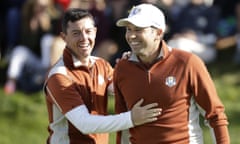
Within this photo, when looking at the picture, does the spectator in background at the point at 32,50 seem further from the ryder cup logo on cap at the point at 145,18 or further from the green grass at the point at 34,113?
the ryder cup logo on cap at the point at 145,18

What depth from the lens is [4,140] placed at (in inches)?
491

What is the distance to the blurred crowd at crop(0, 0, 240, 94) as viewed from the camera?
1356 centimetres

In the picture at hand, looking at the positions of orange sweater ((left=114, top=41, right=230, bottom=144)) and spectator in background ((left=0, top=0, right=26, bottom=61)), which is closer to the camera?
orange sweater ((left=114, top=41, right=230, bottom=144))

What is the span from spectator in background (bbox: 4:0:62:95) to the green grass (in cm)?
19

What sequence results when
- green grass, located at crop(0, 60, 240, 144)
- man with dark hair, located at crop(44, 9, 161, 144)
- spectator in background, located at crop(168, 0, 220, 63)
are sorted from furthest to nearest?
spectator in background, located at crop(168, 0, 220, 63) → green grass, located at crop(0, 60, 240, 144) → man with dark hair, located at crop(44, 9, 161, 144)

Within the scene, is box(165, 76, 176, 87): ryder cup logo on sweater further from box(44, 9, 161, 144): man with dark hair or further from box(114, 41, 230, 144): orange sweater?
box(44, 9, 161, 144): man with dark hair

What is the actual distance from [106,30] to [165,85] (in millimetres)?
6896

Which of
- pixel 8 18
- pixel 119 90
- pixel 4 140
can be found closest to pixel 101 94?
pixel 119 90

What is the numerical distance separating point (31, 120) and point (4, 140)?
1.88ft

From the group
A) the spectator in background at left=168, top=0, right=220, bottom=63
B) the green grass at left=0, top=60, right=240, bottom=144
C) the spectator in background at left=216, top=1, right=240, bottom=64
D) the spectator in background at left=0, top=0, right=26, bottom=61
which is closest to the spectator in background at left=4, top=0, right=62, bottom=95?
the green grass at left=0, top=60, right=240, bottom=144

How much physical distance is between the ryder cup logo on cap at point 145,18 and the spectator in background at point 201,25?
263 inches

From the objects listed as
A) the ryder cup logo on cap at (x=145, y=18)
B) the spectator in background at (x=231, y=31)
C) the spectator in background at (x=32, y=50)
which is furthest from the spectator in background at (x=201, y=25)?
the ryder cup logo on cap at (x=145, y=18)

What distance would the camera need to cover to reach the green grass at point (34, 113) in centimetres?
1247

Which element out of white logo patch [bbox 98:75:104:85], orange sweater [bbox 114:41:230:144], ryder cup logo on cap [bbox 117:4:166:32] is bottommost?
orange sweater [bbox 114:41:230:144]
